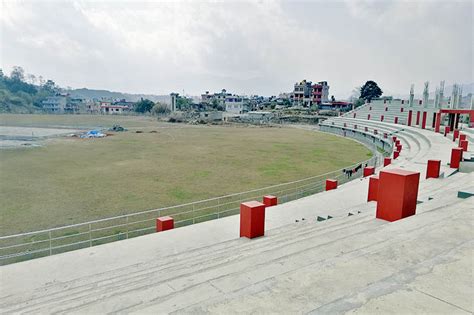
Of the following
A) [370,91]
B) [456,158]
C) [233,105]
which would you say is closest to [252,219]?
[456,158]

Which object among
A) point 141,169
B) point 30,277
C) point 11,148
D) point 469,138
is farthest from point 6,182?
point 469,138

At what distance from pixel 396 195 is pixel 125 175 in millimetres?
17853

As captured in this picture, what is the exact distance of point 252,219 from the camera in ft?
30.0

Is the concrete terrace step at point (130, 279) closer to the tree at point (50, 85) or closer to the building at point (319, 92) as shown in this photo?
the building at point (319, 92)

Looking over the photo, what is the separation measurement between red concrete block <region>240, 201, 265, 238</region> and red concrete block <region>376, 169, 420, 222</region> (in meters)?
3.09

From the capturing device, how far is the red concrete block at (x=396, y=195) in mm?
7785

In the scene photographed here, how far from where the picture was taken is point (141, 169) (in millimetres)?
23812

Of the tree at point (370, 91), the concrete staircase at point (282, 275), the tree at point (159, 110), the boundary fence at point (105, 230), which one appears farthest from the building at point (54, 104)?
the concrete staircase at point (282, 275)

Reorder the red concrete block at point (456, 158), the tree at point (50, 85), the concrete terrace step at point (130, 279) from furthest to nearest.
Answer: the tree at point (50, 85), the red concrete block at point (456, 158), the concrete terrace step at point (130, 279)

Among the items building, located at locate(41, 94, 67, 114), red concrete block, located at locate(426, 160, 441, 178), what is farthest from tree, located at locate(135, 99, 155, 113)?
red concrete block, located at locate(426, 160, 441, 178)

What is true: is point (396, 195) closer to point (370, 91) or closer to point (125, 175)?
point (125, 175)

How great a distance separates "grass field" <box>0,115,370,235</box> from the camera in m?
14.7

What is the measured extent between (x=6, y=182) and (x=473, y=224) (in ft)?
73.6

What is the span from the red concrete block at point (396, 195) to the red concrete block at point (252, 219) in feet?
10.1
